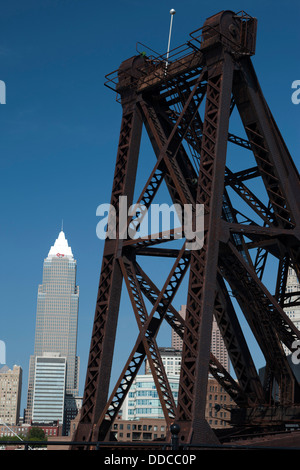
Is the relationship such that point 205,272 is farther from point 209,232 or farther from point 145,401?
point 145,401

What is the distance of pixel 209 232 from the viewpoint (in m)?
18.4

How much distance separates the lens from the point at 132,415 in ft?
540

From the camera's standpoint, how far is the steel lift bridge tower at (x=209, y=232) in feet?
63.1

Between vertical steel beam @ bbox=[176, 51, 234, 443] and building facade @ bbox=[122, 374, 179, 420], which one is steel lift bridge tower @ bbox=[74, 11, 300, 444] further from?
building facade @ bbox=[122, 374, 179, 420]

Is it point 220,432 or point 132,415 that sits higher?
point 132,415

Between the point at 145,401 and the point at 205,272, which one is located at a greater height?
the point at 145,401

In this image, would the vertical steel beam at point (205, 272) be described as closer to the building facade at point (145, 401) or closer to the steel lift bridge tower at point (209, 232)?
the steel lift bridge tower at point (209, 232)

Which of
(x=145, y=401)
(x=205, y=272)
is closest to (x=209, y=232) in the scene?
(x=205, y=272)

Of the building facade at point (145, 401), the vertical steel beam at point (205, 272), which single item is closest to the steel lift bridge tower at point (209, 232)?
the vertical steel beam at point (205, 272)

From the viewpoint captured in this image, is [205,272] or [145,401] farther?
[145,401]

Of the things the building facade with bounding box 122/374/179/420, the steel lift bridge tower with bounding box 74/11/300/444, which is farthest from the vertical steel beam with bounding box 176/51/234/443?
the building facade with bounding box 122/374/179/420
